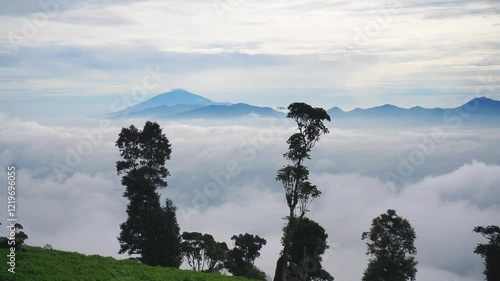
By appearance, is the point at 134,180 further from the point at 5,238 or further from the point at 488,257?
the point at 488,257

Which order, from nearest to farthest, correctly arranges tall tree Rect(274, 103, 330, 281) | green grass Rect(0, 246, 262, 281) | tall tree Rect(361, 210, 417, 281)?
green grass Rect(0, 246, 262, 281), tall tree Rect(274, 103, 330, 281), tall tree Rect(361, 210, 417, 281)

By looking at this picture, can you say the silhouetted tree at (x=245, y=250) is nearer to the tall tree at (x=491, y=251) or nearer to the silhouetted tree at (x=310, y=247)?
the silhouetted tree at (x=310, y=247)

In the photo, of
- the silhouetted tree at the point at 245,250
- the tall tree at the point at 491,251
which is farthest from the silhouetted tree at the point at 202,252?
the tall tree at the point at 491,251

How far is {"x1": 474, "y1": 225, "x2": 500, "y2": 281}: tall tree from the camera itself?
49625 mm

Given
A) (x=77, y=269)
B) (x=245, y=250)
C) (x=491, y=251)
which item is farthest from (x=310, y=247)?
(x=77, y=269)

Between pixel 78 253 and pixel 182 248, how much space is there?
2573 cm

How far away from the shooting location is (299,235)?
62781 mm

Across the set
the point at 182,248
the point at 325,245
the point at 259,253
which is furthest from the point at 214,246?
the point at 325,245

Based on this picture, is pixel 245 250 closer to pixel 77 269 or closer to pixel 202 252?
pixel 202 252

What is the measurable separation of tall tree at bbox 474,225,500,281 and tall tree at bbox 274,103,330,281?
20.5 m

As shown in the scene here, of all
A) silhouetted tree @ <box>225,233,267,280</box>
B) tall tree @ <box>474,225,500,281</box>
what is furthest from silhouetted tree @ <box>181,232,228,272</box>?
tall tree @ <box>474,225,500,281</box>

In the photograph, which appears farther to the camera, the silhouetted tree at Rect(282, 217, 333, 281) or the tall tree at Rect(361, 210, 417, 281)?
the silhouetted tree at Rect(282, 217, 333, 281)

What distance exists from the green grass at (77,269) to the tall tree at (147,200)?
13436mm

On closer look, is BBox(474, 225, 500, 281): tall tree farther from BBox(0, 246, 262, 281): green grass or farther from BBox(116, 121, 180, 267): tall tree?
BBox(116, 121, 180, 267): tall tree
